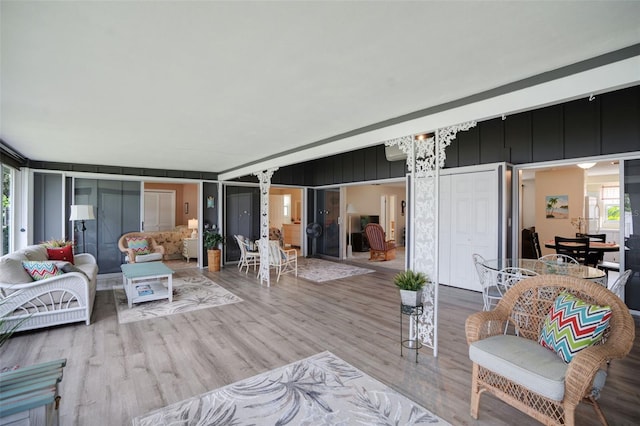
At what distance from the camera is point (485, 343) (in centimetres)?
212

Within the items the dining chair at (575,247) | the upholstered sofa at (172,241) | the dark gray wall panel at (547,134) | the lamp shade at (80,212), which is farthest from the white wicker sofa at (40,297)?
the dining chair at (575,247)

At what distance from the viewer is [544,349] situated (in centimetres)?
205

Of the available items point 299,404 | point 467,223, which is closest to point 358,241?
point 467,223

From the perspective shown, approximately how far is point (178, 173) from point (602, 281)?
7.85 meters

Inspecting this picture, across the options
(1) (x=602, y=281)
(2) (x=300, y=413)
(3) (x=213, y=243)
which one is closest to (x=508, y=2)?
(2) (x=300, y=413)

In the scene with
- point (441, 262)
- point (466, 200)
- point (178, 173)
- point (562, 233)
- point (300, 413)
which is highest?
point (178, 173)

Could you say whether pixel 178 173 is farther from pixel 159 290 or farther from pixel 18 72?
pixel 18 72

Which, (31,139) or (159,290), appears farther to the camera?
(159,290)

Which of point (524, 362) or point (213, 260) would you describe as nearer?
point (524, 362)

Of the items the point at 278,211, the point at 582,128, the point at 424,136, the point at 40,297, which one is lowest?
the point at 40,297

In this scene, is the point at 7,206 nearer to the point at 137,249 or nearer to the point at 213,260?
the point at 137,249

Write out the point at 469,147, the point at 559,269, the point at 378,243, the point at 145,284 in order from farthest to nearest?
the point at 378,243 < the point at 469,147 < the point at 145,284 < the point at 559,269

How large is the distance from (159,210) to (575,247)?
422 inches

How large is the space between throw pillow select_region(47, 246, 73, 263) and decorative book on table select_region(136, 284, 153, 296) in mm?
1223
